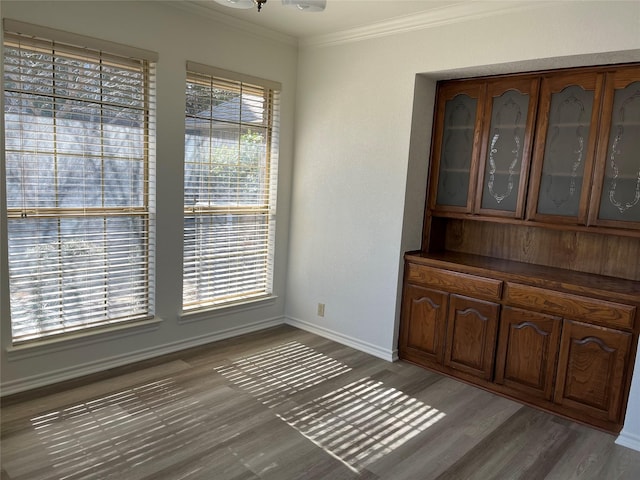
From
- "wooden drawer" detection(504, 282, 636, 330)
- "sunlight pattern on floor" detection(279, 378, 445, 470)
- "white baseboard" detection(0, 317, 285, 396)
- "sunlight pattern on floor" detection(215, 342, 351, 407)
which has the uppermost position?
"wooden drawer" detection(504, 282, 636, 330)

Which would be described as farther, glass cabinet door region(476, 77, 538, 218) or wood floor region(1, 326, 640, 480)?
glass cabinet door region(476, 77, 538, 218)

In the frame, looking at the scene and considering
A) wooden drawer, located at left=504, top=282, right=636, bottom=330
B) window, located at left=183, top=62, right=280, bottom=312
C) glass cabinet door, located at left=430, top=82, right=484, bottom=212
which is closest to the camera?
wooden drawer, located at left=504, top=282, right=636, bottom=330

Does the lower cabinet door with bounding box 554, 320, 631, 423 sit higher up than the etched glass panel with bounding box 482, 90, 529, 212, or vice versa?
the etched glass panel with bounding box 482, 90, 529, 212

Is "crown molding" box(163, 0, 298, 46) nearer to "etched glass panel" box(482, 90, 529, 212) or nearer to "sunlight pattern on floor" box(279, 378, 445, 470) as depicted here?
"etched glass panel" box(482, 90, 529, 212)

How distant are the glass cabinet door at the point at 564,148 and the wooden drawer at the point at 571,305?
0.51 metres

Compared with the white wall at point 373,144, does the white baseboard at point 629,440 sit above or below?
below

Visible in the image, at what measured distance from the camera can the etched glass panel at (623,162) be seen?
2879mm

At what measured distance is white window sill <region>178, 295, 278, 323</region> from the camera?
12.4 ft

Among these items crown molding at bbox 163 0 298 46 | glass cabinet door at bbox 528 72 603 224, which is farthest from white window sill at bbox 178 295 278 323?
glass cabinet door at bbox 528 72 603 224

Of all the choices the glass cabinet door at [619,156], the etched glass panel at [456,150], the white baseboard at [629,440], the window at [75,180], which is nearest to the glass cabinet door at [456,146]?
the etched glass panel at [456,150]

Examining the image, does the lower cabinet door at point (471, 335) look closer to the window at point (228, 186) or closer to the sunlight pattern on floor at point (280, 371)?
the sunlight pattern on floor at point (280, 371)

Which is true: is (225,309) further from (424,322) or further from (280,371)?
(424,322)

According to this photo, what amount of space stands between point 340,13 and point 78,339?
9.51 feet

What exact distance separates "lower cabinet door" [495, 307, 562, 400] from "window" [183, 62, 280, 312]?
7.00ft
